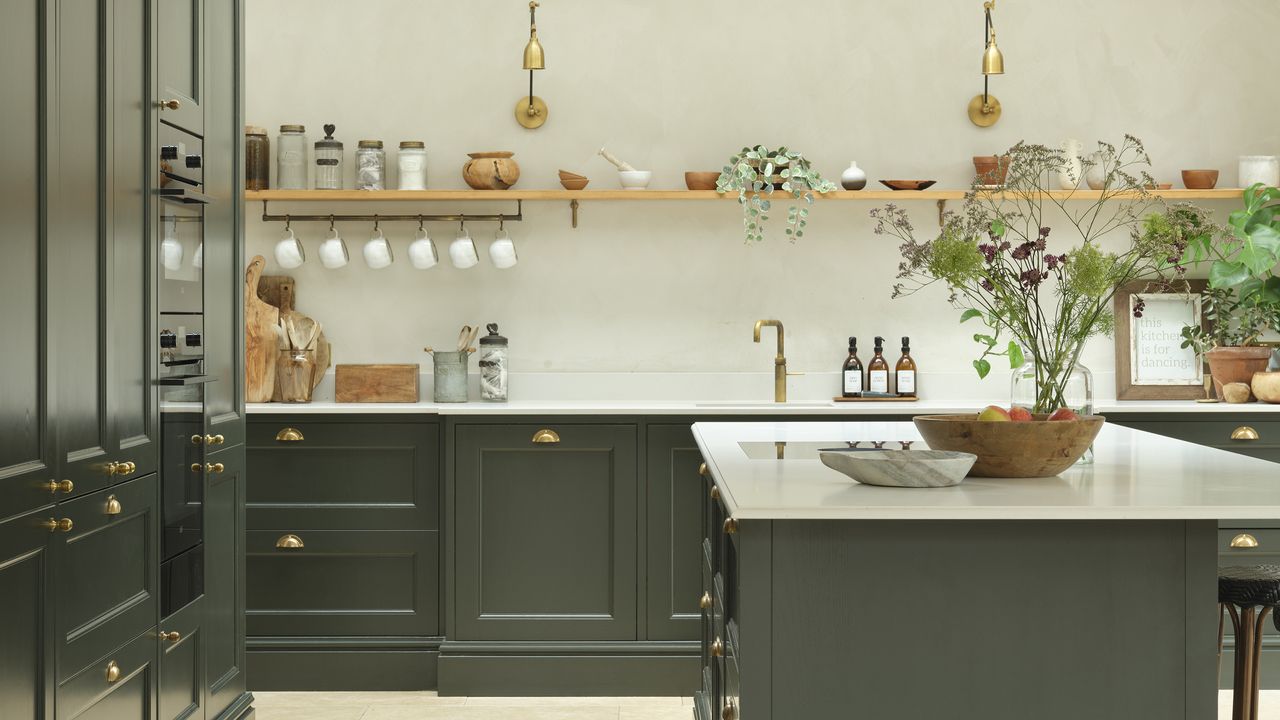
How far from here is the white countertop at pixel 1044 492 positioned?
1771mm

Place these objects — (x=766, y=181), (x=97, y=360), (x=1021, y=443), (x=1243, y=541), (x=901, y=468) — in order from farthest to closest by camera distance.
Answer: (x=766, y=181)
(x=1243, y=541)
(x=97, y=360)
(x=1021, y=443)
(x=901, y=468)

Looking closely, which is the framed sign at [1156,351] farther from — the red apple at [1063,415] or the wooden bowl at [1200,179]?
the red apple at [1063,415]

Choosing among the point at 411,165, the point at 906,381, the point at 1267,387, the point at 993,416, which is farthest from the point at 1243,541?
the point at 411,165

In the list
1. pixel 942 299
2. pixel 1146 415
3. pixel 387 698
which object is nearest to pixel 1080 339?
pixel 1146 415

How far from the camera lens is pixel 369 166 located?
4.28 meters

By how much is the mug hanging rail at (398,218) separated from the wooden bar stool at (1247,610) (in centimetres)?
279

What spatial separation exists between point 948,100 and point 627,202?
50.6 inches

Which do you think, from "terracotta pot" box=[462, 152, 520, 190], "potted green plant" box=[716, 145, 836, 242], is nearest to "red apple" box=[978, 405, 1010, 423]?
"potted green plant" box=[716, 145, 836, 242]

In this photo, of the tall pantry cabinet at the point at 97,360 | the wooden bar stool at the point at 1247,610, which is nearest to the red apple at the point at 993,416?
the wooden bar stool at the point at 1247,610

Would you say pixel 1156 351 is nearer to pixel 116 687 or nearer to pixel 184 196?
pixel 184 196

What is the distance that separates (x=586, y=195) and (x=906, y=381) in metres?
1.37

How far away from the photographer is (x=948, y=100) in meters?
4.48

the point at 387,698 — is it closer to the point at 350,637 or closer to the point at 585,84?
the point at 350,637

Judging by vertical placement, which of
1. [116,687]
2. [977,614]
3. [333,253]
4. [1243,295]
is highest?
[333,253]
